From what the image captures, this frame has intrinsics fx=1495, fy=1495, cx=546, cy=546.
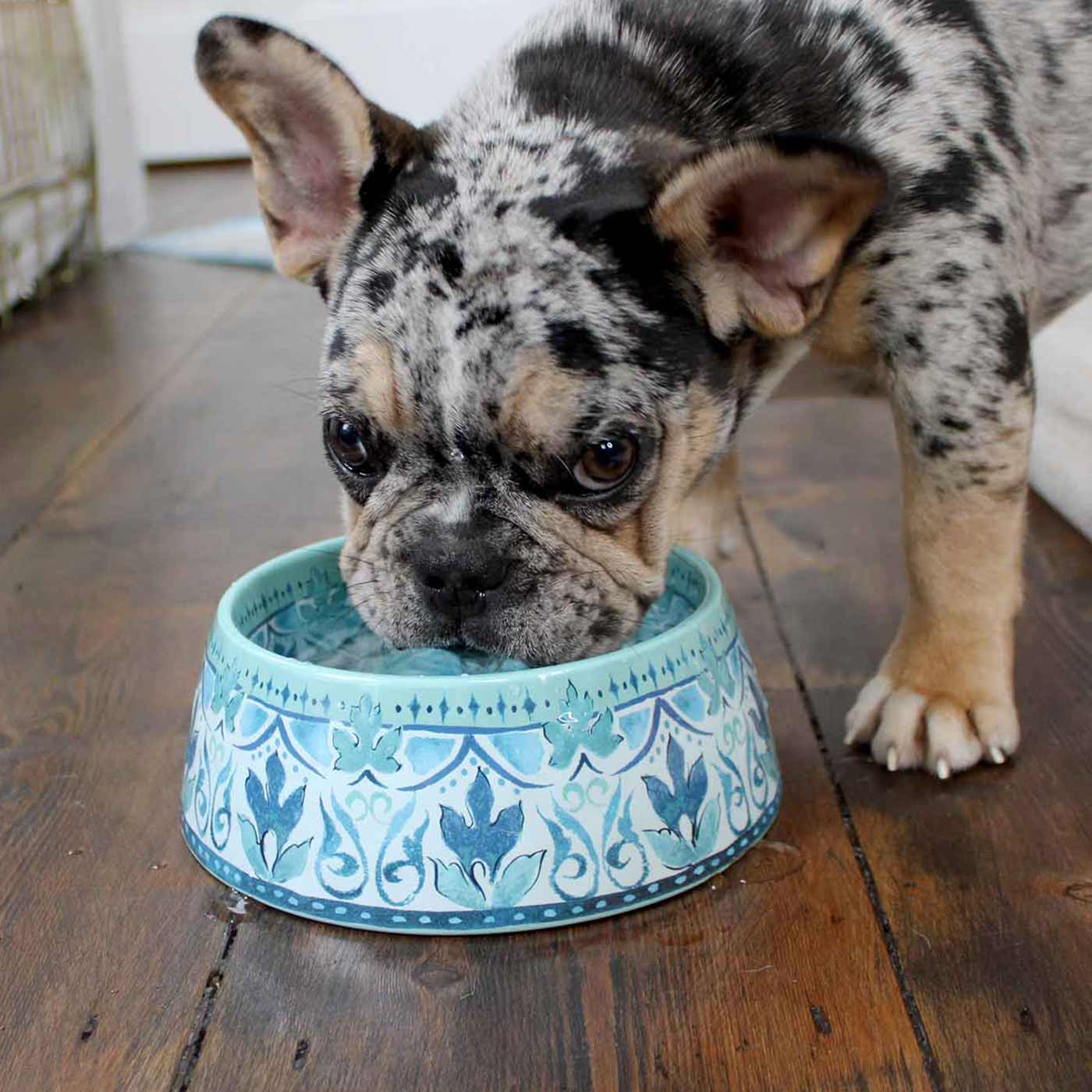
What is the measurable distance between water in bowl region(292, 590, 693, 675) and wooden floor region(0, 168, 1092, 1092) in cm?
24

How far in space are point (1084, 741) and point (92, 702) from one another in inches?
60.9

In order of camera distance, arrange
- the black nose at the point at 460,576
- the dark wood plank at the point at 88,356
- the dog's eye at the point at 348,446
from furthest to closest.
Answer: the dark wood plank at the point at 88,356, the dog's eye at the point at 348,446, the black nose at the point at 460,576

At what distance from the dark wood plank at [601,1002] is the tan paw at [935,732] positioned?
31 centimetres

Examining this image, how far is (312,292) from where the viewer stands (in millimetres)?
6016

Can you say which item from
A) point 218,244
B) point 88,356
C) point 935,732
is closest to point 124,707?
point 935,732

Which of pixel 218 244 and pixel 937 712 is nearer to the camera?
pixel 937 712

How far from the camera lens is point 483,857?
5.62ft

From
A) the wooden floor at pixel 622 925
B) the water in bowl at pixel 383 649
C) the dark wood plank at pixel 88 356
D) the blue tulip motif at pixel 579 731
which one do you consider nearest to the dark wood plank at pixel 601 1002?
the wooden floor at pixel 622 925

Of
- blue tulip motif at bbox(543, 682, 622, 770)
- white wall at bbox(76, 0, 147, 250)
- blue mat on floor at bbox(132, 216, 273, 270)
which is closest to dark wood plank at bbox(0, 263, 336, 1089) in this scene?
blue tulip motif at bbox(543, 682, 622, 770)

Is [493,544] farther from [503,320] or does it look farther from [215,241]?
[215,241]

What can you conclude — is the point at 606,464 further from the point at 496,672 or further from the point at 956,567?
the point at 956,567

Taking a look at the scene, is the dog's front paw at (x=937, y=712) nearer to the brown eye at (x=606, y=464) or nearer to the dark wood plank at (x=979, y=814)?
the dark wood plank at (x=979, y=814)

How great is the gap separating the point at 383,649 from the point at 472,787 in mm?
622

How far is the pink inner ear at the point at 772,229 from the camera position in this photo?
6.01 ft
